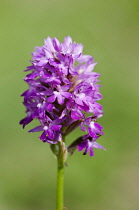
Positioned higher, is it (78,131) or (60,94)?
(78,131)

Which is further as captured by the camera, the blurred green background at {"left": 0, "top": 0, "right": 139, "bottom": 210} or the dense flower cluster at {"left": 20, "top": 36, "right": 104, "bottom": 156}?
the blurred green background at {"left": 0, "top": 0, "right": 139, "bottom": 210}

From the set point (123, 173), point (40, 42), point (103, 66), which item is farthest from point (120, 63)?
point (123, 173)

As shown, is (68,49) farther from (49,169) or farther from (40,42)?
(40,42)

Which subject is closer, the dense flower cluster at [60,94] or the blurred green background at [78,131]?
the dense flower cluster at [60,94]

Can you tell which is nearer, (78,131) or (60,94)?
(60,94)

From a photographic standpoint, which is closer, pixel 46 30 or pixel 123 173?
pixel 123 173
